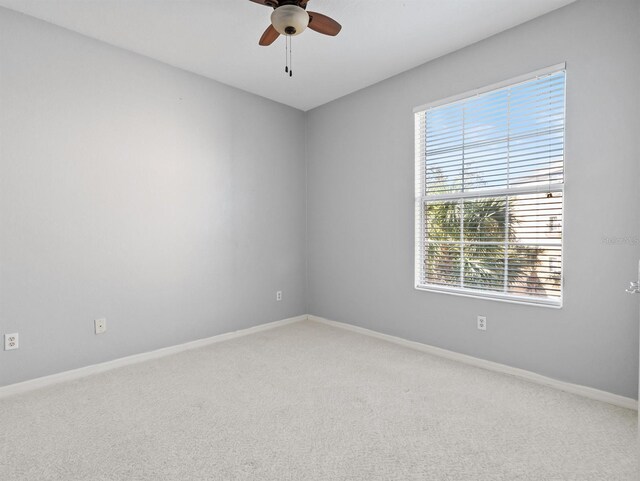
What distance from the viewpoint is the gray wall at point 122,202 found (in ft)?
8.01

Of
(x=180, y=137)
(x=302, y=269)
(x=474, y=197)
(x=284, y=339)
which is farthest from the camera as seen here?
(x=302, y=269)

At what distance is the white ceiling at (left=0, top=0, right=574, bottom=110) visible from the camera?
2.35 m

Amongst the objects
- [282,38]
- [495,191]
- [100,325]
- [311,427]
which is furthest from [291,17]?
[100,325]

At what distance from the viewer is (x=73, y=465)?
165 cm

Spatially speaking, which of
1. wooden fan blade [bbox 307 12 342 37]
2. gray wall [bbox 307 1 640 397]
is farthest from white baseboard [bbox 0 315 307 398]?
wooden fan blade [bbox 307 12 342 37]

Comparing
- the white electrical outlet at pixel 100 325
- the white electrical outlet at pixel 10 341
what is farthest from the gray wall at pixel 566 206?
the white electrical outlet at pixel 10 341

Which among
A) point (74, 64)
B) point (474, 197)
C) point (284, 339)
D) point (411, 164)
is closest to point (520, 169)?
point (474, 197)

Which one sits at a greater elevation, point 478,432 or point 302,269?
point 302,269

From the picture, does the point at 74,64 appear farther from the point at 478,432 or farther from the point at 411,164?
the point at 478,432

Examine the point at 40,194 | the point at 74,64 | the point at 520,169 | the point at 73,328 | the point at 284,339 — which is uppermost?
the point at 74,64

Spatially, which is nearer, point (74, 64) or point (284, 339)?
point (74, 64)

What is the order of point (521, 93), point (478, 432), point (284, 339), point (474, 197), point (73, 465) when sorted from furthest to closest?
point (284, 339), point (474, 197), point (521, 93), point (478, 432), point (73, 465)

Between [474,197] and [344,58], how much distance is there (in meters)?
1.62

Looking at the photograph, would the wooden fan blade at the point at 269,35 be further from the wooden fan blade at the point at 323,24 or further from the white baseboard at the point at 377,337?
the white baseboard at the point at 377,337
